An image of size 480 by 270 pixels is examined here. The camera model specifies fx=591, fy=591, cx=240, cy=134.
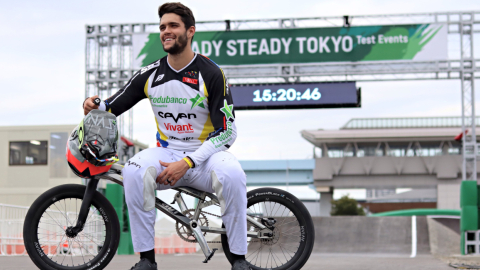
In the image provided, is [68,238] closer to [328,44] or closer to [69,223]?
[69,223]

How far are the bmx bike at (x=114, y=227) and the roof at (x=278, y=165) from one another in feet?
199

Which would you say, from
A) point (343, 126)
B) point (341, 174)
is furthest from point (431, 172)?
point (343, 126)

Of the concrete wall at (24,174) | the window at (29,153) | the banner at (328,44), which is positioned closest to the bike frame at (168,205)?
the banner at (328,44)

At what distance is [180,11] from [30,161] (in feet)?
111

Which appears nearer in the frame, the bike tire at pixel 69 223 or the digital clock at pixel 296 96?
the bike tire at pixel 69 223

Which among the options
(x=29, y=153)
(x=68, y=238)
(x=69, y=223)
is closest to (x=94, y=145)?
(x=69, y=223)

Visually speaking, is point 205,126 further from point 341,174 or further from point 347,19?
point 341,174

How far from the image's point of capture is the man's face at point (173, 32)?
12.3 feet

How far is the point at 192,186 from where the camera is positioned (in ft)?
12.4

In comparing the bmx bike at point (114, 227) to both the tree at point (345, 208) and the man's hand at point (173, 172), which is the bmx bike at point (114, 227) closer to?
the man's hand at point (173, 172)

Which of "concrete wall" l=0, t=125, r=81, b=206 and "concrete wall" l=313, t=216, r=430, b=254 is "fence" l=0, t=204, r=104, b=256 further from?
"concrete wall" l=0, t=125, r=81, b=206

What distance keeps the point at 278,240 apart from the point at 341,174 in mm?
64310

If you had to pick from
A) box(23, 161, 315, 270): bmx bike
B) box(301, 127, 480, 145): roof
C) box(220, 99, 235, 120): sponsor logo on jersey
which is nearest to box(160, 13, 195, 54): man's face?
box(220, 99, 235, 120): sponsor logo on jersey

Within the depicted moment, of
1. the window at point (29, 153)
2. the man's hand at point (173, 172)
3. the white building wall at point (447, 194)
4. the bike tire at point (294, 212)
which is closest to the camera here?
the man's hand at point (173, 172)
